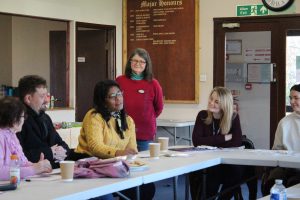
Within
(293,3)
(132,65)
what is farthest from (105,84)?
(293,3)

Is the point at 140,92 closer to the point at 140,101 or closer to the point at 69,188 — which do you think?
the point at 140,101

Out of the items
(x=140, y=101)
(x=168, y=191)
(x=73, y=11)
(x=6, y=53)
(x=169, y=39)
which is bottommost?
(x=168, y=191)

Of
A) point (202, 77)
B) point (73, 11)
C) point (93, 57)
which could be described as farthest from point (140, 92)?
point (93, 57)

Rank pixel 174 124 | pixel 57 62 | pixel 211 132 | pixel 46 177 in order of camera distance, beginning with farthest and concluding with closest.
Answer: pixel 57 62 < pixel 174 124 < pixel 211 132 < pixel 46 177

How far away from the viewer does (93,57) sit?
8141mm

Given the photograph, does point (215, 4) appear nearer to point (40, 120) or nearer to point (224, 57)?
point (224, 57)

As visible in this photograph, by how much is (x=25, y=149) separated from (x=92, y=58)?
4.28 m

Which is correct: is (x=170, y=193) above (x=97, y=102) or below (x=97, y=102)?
below

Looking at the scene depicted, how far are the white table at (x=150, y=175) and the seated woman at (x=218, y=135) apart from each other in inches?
5.3

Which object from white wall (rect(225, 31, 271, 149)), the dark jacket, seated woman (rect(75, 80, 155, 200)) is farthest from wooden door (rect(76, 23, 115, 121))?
the dark jacket

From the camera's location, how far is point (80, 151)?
4.16 m

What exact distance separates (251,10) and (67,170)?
16.1ft

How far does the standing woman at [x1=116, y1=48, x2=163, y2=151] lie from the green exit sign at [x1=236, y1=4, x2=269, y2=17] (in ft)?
8.38

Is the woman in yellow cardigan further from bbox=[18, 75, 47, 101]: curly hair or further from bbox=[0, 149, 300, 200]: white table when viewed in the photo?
bbox=[18, 75, 47, 101]: curly hair
